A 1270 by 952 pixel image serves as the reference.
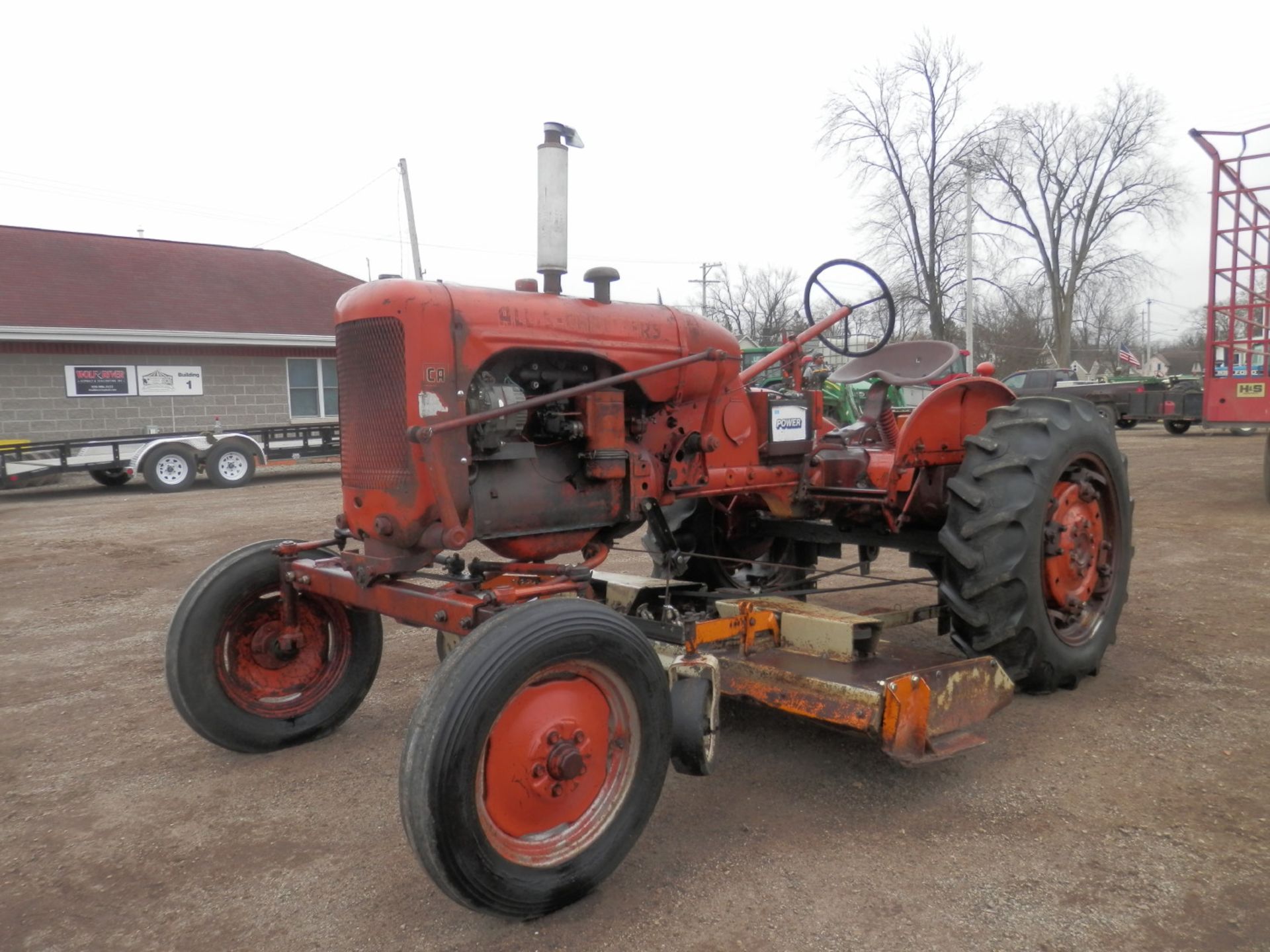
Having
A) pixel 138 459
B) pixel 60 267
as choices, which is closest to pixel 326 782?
pixel 138 459

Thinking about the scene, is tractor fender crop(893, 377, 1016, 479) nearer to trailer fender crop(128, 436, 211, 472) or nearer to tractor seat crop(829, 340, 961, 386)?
tractor seat crop(829, 340, 961, 386)

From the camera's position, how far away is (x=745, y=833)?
2971 millimetres

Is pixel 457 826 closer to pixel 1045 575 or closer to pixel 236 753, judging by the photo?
pixel 236 753

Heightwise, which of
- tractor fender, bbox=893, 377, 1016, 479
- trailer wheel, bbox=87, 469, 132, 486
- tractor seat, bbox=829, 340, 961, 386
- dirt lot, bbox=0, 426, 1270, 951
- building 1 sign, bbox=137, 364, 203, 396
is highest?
building 1 sign, bbox=137, 364, 203, 396

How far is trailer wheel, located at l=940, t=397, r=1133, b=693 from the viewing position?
3.85 m

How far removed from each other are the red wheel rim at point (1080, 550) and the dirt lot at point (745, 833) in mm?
315

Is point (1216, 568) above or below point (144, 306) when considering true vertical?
below

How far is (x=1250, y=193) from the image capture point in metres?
8.91

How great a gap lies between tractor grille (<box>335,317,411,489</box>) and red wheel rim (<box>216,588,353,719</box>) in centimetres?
75

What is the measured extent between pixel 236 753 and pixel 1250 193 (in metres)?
9.63

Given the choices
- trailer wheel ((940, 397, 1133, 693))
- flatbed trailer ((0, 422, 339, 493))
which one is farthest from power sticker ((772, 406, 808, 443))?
flatbed trailer ((0, 422, 339, 493))

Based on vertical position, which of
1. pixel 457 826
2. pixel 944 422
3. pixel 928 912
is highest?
pixel 944 422

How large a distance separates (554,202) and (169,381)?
16.7 metres

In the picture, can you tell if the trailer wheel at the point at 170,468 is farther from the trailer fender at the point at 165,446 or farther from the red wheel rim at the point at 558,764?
the red wheel rim at the point at 558,764
